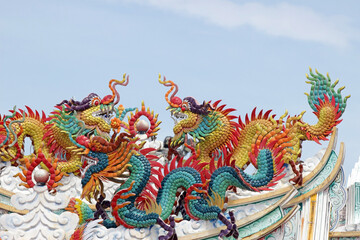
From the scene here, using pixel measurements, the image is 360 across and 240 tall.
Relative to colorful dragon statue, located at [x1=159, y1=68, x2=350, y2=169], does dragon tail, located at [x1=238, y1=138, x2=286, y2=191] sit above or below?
below

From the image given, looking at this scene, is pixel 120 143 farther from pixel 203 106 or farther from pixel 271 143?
pixel 203 106

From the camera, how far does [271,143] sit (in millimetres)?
15359

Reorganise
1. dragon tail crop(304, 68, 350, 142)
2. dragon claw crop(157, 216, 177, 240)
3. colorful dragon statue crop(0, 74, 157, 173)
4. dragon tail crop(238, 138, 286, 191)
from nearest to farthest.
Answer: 1. dragon claw crop(157, 216, 177, 240)
2. dragon tail crop(238, 138, 286, 191)
3. dragon tail crop(304, 68, 350, 142)
4. colorful dragon statue crop(0, 74, 157, 173)

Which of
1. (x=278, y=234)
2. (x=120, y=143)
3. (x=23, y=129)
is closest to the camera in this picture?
(x=120, y=143)

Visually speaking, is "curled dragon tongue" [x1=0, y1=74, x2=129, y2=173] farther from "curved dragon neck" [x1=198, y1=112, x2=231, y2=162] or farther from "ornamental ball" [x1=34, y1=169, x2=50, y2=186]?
"ornamental ball" [x1=34, y1=169, x2=50, y2=186]

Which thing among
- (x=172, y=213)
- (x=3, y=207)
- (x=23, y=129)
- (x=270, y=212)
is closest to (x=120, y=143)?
(x=172, y=213)

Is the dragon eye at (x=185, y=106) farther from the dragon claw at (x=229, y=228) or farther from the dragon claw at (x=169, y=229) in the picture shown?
the dragon claw at (x=169, y=229)

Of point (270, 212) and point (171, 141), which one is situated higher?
point (171, 141)

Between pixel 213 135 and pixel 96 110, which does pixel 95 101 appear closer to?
pixel 96 110

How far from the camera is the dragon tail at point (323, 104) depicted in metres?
16.7

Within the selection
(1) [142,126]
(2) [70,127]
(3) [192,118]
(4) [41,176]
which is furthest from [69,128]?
(4) [41,176]

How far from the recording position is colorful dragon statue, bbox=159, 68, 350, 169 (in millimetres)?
16734

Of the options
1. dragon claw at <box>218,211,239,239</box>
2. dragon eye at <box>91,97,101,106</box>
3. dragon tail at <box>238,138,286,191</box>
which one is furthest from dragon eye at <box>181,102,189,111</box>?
dragon claw at <box>218,211,239,239</box>

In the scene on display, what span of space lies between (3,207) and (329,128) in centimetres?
553
